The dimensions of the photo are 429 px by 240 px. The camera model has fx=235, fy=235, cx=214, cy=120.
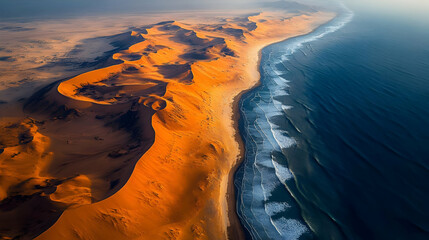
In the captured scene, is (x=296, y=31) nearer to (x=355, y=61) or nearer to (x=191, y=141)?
(x=355, y=61)

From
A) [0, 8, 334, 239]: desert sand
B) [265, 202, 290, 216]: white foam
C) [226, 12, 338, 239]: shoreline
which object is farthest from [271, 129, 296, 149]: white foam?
[265, 202, 290, 216]: white foam

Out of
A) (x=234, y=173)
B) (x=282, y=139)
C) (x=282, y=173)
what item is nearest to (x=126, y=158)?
(x=234, y=173)

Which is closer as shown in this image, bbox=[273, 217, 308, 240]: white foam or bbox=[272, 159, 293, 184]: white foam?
bbox=[273, 217, 308, 240]: white foam

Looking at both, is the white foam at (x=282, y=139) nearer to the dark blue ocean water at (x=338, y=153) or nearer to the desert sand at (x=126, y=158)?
the dark blue ocean water at (x=338, y=153)

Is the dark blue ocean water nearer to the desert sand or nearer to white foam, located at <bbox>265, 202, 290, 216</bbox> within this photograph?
white foam, located at <bbox>265, 202, 290, 216</bbox>

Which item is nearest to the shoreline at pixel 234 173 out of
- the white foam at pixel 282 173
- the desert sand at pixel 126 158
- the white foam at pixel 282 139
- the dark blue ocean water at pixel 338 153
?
the desert sand at pixel 126 158

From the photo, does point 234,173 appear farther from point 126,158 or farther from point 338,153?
point 338,153

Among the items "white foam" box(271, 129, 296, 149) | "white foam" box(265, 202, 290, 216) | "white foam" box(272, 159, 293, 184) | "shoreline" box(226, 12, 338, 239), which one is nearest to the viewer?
"shoreline" box(226, 12, 338, 239)
